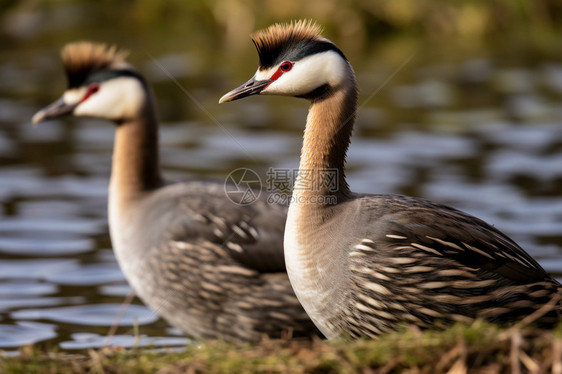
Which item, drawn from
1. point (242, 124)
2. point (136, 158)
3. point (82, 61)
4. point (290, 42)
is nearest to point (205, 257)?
point (136, 158)

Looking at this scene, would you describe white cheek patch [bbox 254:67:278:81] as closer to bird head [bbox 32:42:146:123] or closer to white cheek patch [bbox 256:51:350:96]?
white cheek patch [bbox 256:51:350:96]

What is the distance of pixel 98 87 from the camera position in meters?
8.52

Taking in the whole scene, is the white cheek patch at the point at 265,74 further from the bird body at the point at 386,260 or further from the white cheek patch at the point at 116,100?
the white cheek patch at the point at 116,100

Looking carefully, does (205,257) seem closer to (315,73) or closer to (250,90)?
(250,90)

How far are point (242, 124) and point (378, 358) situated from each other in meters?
11.0

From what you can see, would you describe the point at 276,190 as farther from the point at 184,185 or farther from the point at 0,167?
the point at 0,167

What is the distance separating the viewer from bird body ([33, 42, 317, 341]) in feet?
23.8

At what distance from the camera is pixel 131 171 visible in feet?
26.9

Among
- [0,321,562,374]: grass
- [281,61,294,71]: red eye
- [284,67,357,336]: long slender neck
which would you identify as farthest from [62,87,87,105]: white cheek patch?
[0,321,562,374]: grass

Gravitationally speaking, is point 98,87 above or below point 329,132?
above

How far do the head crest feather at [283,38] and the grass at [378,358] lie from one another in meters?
2.18

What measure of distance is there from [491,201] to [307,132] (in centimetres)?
569

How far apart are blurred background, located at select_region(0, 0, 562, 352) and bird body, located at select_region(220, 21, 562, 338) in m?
2.52

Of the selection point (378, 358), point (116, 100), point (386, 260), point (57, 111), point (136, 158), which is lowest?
point (378, 358)
